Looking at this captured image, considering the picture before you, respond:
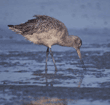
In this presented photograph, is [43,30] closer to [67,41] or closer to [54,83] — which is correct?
[67,41]

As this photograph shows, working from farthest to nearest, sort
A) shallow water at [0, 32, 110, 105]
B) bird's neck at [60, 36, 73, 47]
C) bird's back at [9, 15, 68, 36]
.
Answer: bird's neck at [60, 36, 73, 47] → bird's back at [9, 15, 68, 36] → shallow water at [0, 32, 110, 105]

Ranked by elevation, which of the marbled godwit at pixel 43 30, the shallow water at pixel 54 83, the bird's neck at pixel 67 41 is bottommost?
the shallow water at pixel 54 83

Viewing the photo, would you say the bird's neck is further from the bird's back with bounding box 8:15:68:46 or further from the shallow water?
the shallow water

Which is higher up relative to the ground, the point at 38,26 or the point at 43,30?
the point at 38,26

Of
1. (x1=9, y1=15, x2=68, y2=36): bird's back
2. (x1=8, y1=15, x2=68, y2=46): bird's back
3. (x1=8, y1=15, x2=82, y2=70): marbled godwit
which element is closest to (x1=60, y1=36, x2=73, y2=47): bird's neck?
(x1=8, y1=15, x2=82, y2=70): marbled godwit

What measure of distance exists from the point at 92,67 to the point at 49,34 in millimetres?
1931

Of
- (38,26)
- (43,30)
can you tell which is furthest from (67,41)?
(38,26)

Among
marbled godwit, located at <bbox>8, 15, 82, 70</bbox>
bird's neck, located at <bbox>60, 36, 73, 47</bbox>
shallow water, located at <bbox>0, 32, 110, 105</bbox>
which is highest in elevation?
marbled godwit, located at <bbox>8, 15, 82, 70</bbox>

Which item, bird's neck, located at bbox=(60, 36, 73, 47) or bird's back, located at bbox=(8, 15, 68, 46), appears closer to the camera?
bird's back, located at bbox=(8, 15, 68, 46)

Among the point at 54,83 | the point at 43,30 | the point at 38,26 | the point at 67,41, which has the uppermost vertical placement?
the point at 38,26

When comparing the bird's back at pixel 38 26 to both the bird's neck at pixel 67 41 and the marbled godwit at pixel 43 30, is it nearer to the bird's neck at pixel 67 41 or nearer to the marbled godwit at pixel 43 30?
the marbled godwit at pixel 43 30

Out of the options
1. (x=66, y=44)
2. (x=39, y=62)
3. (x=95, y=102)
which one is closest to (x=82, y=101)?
(x=95, y=102)

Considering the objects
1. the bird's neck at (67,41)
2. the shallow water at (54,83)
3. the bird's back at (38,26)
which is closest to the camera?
the shallow water at (54,83)

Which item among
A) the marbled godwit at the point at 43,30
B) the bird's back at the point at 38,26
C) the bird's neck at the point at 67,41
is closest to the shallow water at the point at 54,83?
the bird's neck at the point at 67,41
